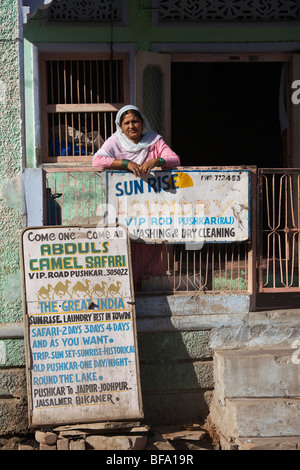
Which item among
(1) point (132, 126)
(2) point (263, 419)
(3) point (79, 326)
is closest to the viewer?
(2) point (263, 419)

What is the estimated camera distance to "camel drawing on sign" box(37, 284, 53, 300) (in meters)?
6.04

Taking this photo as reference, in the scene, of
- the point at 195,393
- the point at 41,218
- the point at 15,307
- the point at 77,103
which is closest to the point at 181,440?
the point at 195,393

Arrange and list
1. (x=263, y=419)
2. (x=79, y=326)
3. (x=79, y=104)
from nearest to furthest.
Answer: (x=263, y=419), (x=79, y=326), (x=79, y=104)

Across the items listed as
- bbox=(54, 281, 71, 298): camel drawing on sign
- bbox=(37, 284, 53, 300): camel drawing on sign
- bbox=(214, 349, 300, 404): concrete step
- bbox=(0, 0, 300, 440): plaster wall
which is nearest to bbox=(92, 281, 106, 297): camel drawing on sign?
bbox=(54, 281, 71, 298): camel drawing on sign

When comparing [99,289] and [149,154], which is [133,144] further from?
[99,289]

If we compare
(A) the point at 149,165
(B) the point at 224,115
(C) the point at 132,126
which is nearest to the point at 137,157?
(C) the point at 132,126

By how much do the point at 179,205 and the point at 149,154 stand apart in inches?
27.0

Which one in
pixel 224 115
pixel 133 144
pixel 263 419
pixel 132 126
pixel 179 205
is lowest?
pixel 263 419

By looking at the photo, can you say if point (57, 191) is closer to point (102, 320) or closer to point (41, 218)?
point (41, 218)

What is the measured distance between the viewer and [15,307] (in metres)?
6.39

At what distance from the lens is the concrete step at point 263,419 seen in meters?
5.82

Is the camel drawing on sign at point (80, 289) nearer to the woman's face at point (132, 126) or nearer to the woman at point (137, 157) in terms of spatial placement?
the woman at point (137, 157)

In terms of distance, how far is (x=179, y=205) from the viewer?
6383 mm

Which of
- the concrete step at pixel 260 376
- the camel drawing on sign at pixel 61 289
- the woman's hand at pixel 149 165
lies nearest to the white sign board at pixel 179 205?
the woman's hand at pixel 149 165
